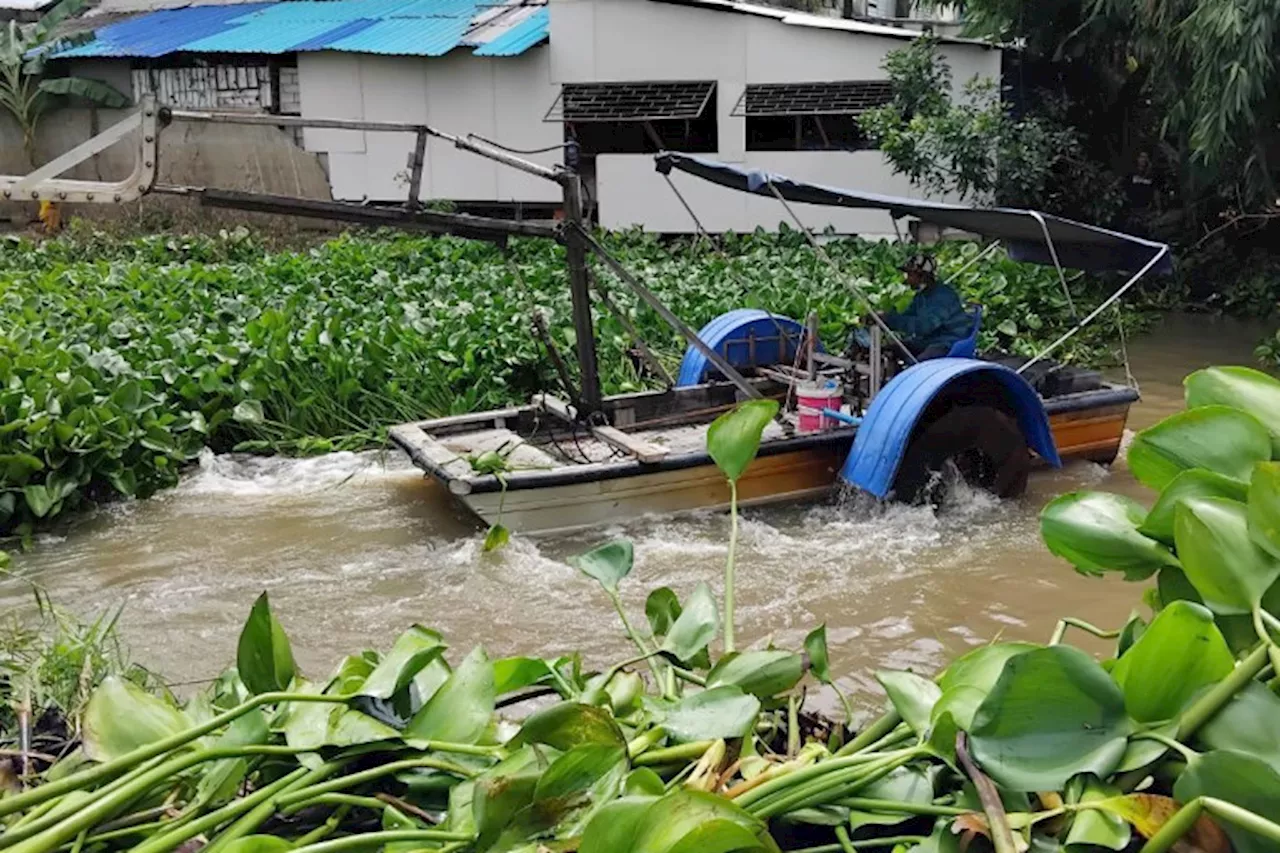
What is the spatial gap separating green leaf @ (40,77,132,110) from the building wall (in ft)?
22.4

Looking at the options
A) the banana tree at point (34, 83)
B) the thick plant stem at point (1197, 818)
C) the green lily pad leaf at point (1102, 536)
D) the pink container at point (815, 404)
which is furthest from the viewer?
the banana tree at point (34, 83)

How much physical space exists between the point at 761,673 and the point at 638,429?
5.59 m

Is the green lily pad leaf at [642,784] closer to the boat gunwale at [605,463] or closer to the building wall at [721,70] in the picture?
the boat gunwale at [605,463]

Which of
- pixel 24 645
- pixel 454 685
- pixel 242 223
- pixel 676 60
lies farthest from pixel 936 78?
pixel 454 685

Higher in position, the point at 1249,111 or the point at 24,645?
the point at 1249,111

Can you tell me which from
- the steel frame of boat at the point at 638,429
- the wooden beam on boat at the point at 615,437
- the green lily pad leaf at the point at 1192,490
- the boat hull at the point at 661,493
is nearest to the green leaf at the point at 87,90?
the steel frame of boat at the point at 638,429

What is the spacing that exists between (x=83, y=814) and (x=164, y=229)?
1685 cm

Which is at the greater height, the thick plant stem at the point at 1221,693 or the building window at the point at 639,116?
the building window at the point at 639,116

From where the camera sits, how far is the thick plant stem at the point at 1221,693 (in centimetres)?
131

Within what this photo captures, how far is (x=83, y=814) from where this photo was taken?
1359 millimetres

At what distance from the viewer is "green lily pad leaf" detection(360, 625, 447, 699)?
5.31ft

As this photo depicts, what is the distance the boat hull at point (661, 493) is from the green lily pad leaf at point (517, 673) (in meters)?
4.31

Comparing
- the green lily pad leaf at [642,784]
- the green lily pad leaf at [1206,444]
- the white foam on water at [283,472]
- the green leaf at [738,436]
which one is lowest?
the white foam on water at [283,472]

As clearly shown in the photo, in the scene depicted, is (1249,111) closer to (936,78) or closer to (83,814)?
(936,78)
